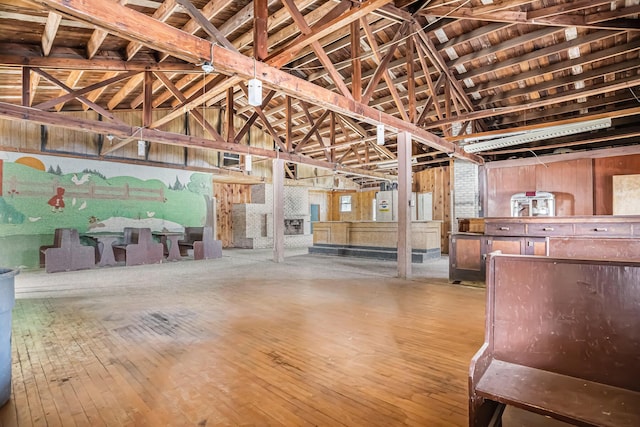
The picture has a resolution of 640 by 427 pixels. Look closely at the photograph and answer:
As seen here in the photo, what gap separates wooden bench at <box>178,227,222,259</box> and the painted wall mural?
102cm

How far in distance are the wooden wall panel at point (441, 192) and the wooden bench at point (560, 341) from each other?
33.8 feet

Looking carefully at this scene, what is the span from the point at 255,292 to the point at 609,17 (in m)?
7.14

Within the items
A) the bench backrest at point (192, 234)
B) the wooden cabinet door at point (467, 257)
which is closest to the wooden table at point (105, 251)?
the bench backrest at point (192, 234)

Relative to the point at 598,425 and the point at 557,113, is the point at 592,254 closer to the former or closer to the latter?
the point at 598,425

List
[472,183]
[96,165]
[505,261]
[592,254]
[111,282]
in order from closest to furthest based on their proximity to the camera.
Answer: [505,261] < [592,254] < [111,282] < [96,165] < [472,183]

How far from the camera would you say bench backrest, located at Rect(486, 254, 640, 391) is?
1.63 meters

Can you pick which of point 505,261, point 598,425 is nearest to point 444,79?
point 505,261

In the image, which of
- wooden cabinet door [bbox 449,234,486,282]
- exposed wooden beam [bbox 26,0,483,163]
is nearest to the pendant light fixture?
exposed wooden beam [bbox 26,0,483,163]

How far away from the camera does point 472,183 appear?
11086 mm

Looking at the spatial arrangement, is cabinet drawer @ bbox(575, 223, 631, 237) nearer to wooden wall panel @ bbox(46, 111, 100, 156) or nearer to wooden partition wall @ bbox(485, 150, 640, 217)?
wooden partition wall @ bbox(485, 150, 640, 217)

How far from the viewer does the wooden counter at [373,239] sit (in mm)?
9562

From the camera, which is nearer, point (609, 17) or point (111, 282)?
point (609, 17)

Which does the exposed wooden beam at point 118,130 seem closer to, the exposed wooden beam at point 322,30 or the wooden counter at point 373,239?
the wooden counter at point 373,239

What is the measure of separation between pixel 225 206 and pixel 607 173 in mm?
13533
